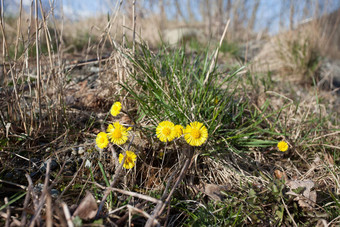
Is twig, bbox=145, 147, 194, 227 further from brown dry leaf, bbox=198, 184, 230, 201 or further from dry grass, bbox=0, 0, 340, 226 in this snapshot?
brown dry leaf, bbox=198, 184, 230, 201

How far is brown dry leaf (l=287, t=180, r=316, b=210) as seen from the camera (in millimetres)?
1204

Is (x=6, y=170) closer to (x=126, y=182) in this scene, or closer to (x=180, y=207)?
(x=126, y=182)

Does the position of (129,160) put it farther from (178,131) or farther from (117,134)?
(178,131)

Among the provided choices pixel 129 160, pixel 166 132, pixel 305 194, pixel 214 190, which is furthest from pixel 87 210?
pixel 305 194

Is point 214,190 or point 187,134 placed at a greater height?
point 187,134

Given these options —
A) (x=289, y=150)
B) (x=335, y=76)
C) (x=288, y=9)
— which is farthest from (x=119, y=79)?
(x=335, y=76)

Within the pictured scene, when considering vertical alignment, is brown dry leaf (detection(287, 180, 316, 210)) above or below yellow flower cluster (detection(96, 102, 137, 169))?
below

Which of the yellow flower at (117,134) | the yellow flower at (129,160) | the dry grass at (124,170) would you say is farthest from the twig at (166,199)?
the yellow flower at (117,134)

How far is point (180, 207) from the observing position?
4.12 ft

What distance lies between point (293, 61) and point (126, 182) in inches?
123

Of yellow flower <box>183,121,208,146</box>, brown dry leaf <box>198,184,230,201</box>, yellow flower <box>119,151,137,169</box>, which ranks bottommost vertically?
brown dry leaf <box>198,184,230,201</box>

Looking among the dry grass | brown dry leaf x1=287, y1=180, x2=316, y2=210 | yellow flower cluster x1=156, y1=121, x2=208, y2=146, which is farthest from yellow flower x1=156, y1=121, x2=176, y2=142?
brown dry leaf x1=287, y1=180, x2=316, y2=210

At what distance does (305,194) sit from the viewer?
126cm

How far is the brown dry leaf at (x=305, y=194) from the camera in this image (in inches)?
47.4
